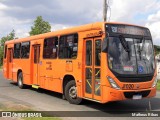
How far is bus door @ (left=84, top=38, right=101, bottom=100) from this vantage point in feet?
34.7

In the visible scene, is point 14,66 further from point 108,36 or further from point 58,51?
point 108,36

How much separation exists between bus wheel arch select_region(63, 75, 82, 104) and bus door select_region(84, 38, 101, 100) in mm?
920

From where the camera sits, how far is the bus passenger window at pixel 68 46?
1205 centimetres

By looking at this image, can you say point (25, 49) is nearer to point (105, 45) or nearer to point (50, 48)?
point (50, 48)

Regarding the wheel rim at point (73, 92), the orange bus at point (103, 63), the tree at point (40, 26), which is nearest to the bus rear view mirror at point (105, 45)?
the orange bus at point (103, 63)

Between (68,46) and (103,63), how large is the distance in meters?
2.80

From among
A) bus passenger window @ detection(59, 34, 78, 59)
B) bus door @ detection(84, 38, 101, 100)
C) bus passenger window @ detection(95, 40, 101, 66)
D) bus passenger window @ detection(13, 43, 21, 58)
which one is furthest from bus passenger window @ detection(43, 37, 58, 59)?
bus passenger window @ detection(13, 43, 21, 58)

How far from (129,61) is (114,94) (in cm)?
126

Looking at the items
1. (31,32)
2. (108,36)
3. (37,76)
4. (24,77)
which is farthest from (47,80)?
(31,32)

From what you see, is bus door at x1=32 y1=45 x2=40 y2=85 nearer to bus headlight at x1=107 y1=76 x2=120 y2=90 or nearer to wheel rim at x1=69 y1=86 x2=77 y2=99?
wheel rim at x1=69 y1=86 x2=77 y2=99

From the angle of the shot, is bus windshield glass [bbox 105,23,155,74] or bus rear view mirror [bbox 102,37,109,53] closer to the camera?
bus rear view mirror [bbox 102,37,109,53]

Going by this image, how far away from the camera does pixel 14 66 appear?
19.0 meters

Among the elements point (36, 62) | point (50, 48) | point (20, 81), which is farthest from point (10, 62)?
point (50, 48)

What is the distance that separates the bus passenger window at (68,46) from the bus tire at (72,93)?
3.52ft
